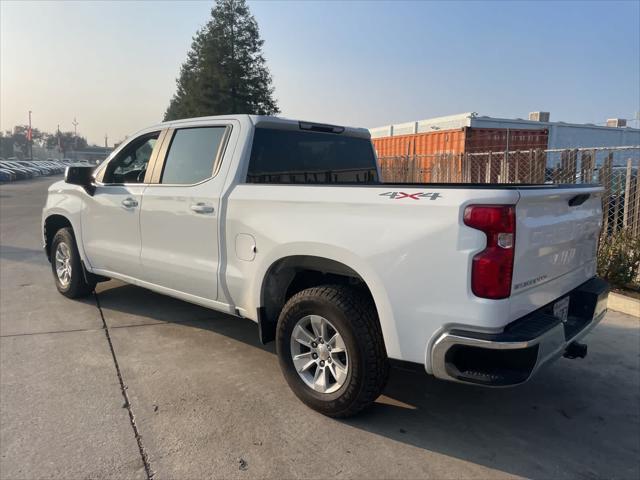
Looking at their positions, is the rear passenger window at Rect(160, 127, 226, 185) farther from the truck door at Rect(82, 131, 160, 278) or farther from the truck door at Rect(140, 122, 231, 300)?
the truck door at Rect(82, 131, 160, 278)

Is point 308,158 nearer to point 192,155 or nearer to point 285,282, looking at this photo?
point 192,155

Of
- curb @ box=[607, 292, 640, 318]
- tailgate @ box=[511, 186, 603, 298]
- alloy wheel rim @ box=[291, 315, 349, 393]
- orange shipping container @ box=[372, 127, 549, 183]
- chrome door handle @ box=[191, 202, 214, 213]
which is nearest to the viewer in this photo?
tailgate @ box=[511, 186, 603, 298]

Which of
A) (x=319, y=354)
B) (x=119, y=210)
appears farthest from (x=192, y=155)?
(x=319, y=354)

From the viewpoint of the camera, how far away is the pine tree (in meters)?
34.3

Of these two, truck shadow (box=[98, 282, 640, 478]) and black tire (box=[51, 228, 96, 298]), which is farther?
black tire (box=[51, 228, 96, 298])

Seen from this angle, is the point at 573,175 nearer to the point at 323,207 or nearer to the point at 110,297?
the point at 323,207

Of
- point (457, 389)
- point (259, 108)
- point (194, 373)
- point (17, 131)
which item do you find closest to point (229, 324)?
point (194, 373)

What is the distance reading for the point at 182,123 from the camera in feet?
14.3

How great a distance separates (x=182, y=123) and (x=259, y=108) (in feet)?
105

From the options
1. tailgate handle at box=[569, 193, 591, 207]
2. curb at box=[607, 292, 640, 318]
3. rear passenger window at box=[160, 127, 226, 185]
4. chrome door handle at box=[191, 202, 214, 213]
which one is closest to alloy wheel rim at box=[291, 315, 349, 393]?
chrome door handle at box=[191, 202, 214, 213]

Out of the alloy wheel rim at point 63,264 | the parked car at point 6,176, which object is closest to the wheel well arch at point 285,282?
the alloy wheel rim at point 63,264

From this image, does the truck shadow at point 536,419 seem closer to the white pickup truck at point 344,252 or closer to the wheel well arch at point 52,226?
the white pickup truck at point 344,252

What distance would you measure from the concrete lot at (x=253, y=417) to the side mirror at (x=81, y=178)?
4.44 feet

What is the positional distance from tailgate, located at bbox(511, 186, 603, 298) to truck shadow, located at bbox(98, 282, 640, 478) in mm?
897
